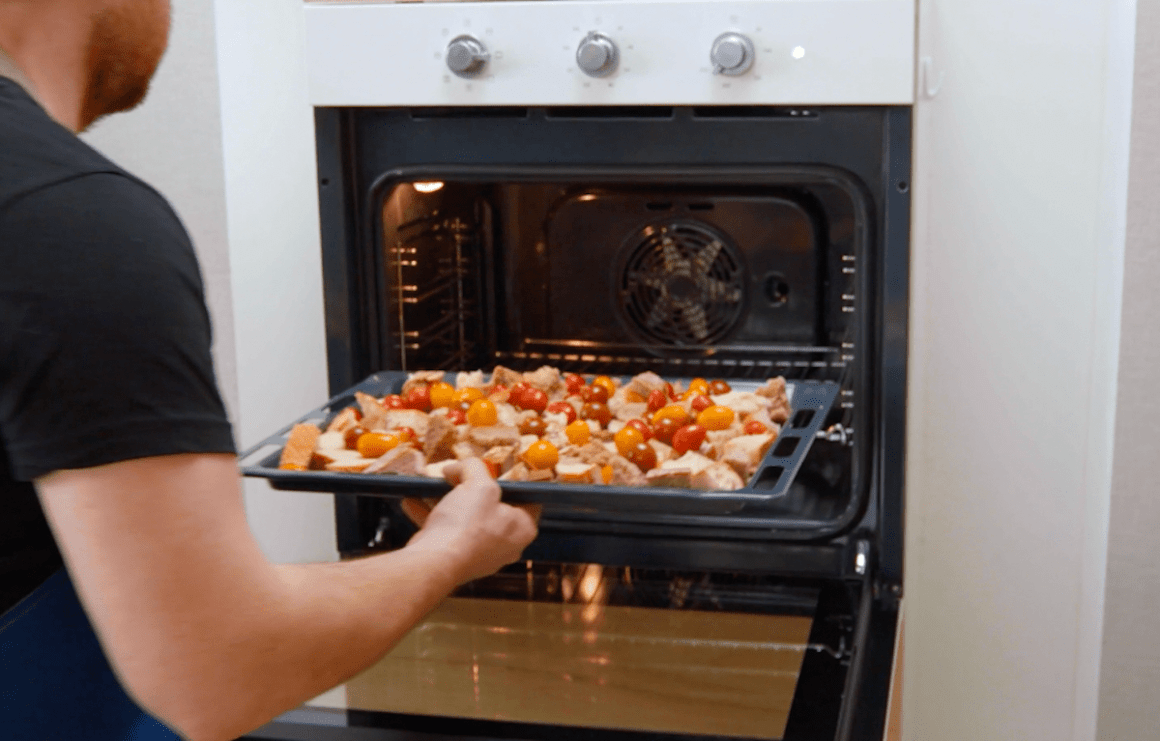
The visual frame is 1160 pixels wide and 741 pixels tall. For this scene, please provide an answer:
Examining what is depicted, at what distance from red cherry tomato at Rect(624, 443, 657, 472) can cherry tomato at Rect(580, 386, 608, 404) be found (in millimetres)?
175

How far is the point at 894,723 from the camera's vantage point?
1450 mm

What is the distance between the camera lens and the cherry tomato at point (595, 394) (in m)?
1.46

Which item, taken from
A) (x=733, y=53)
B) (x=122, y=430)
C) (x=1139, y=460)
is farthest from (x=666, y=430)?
(x=122, y=430)

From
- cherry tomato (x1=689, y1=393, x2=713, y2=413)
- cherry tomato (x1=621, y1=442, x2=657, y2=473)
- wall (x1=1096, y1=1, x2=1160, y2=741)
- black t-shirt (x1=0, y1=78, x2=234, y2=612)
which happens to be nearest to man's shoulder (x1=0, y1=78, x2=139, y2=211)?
black t-shirt (x1=0, y1=78, x2=234, y2=612)

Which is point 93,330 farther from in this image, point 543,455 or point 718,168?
point 718,168

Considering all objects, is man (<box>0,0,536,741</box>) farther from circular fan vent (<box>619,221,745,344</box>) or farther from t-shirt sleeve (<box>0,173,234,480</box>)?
circular fan vent (<box>619,221,745,344</box>)

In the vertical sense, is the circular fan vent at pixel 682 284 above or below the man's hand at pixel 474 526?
above

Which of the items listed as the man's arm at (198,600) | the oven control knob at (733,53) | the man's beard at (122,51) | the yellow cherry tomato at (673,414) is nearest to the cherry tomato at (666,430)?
the yellow cherry tomato at (673,414)

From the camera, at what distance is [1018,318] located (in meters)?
1.46

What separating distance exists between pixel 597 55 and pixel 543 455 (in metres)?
0.41

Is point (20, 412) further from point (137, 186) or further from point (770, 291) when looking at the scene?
point (770, 291)

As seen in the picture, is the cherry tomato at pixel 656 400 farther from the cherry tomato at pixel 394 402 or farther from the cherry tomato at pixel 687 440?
the cherry tomato at pixel 394 402

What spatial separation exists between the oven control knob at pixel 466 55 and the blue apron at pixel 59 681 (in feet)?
2.25

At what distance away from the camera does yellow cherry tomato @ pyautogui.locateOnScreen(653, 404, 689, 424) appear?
4.46 ft
